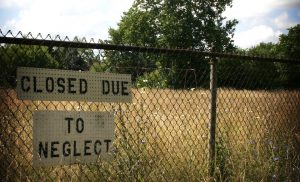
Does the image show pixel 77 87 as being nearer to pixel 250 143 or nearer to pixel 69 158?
pixel 69 158

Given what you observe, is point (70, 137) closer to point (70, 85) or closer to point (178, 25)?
point (70, 85)

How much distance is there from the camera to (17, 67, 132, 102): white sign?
2725 mm

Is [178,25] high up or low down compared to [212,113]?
up

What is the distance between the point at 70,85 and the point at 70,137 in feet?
1.47

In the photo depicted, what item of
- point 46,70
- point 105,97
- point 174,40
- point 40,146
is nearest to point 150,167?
point 105,97

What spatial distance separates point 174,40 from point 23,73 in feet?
103

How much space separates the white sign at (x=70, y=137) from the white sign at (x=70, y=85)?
0.15 metres

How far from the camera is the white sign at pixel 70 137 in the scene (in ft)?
9.02

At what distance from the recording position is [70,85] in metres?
2.90

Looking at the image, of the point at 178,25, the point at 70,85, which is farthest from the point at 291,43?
the point at 70,85

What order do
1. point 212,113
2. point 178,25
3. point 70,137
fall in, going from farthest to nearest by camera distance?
point 178,25, point 212,113, point 70,137

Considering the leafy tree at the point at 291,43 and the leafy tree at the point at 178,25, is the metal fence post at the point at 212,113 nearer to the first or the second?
the leafy tree at the point at 178,25

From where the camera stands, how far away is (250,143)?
15.3 ft

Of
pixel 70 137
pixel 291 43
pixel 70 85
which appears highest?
pixel 291 43
